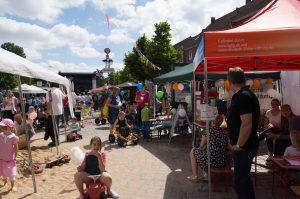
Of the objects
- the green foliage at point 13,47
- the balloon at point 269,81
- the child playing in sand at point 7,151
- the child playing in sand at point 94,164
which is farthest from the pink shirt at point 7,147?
the green foliage at point 13,47

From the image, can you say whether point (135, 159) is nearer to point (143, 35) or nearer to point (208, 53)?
point (208, 53)

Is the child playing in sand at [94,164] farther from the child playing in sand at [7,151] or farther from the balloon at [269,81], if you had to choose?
the balloon at [269,81]

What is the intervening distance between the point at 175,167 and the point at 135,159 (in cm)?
128

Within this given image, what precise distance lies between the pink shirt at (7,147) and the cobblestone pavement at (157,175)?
71 centimetres

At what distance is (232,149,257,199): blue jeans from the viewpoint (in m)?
3.77

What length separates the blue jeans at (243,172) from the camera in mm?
3768

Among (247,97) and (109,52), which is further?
(109,52)

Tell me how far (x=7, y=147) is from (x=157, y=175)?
2.81m

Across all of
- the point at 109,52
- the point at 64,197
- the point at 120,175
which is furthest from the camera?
the point at 109,52

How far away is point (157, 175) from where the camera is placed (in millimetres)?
6211

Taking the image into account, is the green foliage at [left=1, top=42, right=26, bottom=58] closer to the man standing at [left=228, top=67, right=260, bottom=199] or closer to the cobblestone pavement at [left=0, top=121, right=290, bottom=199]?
the cobblestone pavement at [left=0, top=121, right=290, bottom=199]

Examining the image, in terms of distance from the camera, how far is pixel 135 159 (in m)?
7.70

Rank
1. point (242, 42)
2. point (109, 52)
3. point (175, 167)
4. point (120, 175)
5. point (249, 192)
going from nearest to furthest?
1. point (249, 192)
2. point (242, 42)
3. point (120, 175)
4. point (175, 167)
5. point (109, 52)

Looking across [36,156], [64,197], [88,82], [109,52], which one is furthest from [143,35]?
[64,197]
